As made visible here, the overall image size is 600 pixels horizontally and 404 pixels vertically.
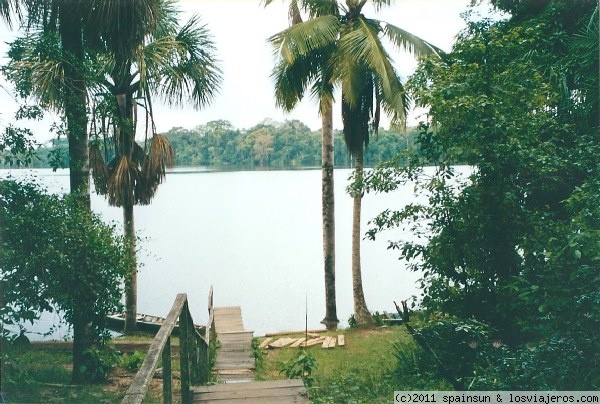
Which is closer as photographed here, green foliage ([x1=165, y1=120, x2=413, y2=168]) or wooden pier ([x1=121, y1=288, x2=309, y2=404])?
wooden pier ([x1=121, y1=288, x2=309, y2=404])

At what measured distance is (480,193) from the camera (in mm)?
6668

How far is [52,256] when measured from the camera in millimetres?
7340

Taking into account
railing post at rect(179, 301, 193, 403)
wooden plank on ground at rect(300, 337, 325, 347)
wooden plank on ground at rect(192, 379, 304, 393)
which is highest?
railing post at rect(179, 301, 193, 403)

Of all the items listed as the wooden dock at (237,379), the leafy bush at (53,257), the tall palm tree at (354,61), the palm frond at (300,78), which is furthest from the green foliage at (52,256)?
the palm frond at (300,78)

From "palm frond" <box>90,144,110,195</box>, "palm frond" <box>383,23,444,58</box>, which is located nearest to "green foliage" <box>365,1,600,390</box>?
"palm frond" <box>383,23,444,58</box>

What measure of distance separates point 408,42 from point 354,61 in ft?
5.40

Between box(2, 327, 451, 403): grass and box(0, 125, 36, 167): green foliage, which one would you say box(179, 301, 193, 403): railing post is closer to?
box(2, 327, 451, 403): grass

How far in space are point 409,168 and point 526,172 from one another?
1.50 metres

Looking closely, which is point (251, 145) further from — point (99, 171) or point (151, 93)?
point (99, 171)

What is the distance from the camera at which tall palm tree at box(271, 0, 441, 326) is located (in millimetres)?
13742

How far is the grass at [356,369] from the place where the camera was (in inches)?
297

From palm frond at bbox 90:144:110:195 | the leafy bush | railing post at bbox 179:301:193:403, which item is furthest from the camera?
palm frond at bbox 90:144:110:195

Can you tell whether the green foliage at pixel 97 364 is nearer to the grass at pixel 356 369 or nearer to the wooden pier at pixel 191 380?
the wooden pier at pixel 191 380

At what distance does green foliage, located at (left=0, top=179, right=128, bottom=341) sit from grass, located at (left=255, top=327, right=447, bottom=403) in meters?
2.82
